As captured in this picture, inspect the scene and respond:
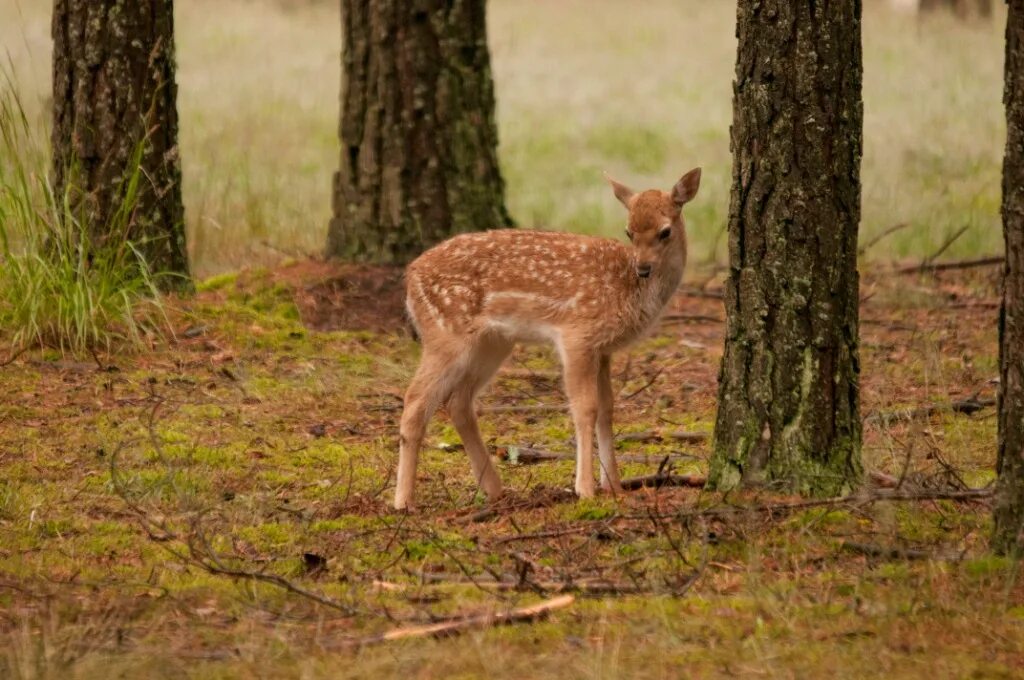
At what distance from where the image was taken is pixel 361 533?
6703 millimetres

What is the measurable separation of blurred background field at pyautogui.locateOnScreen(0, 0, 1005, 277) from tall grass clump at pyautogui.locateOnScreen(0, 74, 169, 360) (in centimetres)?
190

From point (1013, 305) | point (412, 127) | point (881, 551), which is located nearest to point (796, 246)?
point (1013, 305)

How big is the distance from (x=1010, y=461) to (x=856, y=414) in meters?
1.04

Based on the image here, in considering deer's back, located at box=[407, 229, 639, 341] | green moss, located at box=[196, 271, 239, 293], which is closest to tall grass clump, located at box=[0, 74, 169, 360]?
green moss, located at box=[196, 271, 239, 293]

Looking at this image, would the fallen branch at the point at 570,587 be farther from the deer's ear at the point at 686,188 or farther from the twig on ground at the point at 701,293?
the twig on ground at the point at 701,293

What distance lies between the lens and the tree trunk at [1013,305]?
18.3 feet

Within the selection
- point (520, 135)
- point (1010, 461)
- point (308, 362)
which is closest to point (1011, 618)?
point (1010, 461)

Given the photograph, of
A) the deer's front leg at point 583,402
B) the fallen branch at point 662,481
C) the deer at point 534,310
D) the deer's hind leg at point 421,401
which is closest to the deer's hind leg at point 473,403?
the deer at point 534,310

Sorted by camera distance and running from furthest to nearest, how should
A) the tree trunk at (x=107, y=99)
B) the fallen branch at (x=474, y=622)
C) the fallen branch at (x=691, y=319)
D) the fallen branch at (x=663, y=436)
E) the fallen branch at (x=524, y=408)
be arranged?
the fallen branch at (x=691, y=319), the tree trunk at (x=107, y=99), the fallen branch at (x=524, y=408), the fallen branch at (x=663, y=436), the fallen branch at (x=474, y=622)

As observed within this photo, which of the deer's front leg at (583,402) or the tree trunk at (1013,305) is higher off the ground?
the tree trunk at (1013,305)

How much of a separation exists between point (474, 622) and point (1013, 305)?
2.04 metres

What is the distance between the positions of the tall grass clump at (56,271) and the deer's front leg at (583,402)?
2.85 metres

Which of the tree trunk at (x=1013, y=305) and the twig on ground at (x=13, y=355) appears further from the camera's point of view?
the twig on ground at (x=13, y=355)

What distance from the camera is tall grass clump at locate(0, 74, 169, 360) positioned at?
9.33 metres
